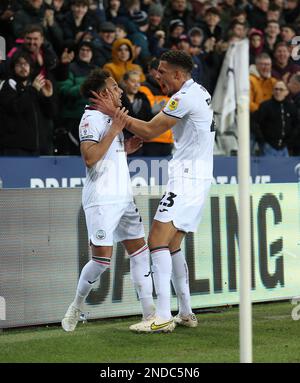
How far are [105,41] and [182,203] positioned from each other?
7.20 m

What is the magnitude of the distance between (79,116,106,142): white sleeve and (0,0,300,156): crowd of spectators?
12.6 ft

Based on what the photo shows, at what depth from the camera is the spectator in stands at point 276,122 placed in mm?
15461

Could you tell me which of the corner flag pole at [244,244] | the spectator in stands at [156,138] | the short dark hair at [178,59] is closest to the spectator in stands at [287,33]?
the spectator in stands at [156,138]

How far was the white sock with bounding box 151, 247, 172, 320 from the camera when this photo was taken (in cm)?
840

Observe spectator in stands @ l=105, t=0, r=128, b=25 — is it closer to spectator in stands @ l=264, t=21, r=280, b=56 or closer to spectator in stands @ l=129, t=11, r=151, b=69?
spectator in stands @ l=129, t=11, r=151, b=69

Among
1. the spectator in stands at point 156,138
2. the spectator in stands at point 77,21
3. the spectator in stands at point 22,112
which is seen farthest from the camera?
the spectator in stands at point 77,21

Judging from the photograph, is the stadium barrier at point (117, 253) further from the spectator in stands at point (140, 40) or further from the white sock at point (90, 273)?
the spectator in stands at point (140, 40)

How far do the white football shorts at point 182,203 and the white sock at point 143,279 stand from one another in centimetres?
47

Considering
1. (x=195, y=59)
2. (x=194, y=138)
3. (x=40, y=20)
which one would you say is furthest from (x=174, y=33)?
(x=194, y=138)

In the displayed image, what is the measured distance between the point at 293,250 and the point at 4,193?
3729 millimetres

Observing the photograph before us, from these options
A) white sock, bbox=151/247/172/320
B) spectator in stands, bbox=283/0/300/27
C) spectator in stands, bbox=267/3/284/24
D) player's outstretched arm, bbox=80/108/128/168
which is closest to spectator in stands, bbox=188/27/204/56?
spectator in stands, bbox=267/3/284/24

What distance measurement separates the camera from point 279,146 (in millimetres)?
15672
